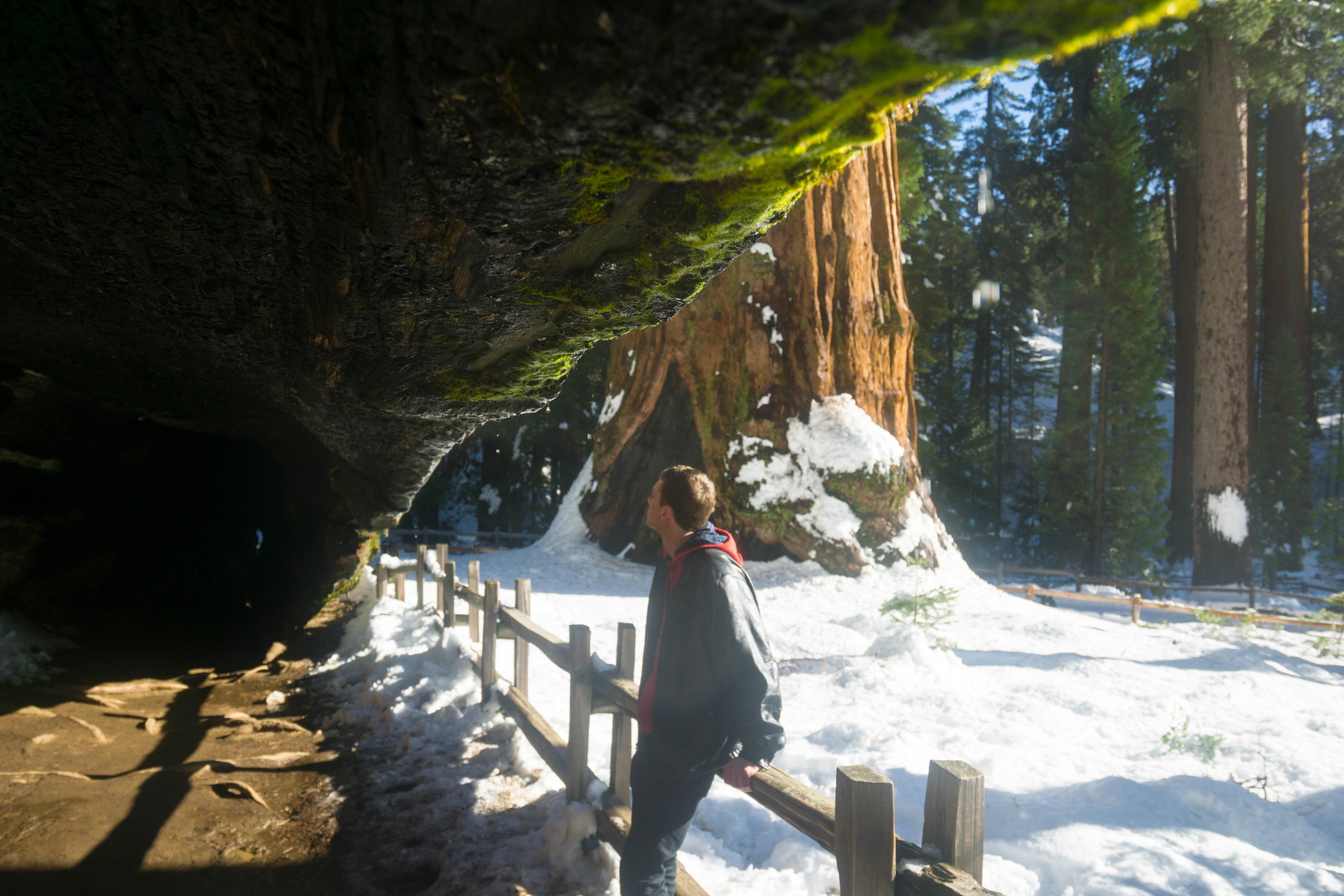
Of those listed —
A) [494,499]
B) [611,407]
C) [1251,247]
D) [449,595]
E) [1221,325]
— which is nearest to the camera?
[449,595]

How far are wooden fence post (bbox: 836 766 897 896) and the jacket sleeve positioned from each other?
0.38 metres

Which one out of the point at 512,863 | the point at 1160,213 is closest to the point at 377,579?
the point at 512,863

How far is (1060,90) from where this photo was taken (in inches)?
951

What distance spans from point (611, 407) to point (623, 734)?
33.4 feet

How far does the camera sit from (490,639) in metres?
5.42

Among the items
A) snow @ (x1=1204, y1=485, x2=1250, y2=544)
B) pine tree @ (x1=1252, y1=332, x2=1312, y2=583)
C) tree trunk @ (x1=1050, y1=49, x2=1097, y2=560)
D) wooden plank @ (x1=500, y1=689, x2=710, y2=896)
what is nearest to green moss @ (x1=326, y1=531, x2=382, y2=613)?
wooden plank @ (x1=500, y1=689, x2=710, y2=896)

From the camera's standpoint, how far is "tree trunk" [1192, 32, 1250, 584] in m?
14.9

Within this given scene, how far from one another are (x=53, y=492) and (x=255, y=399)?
2846mm

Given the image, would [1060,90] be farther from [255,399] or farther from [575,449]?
[255,399]

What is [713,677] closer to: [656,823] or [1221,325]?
[656,823]

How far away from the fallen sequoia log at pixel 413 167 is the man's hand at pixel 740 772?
166 centimetres

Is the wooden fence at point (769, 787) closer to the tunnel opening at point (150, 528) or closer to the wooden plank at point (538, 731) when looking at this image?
the wooden plank at point (538, 731)

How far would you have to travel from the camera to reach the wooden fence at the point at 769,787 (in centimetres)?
196

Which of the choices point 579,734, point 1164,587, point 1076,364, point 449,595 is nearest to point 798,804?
point 579,734
